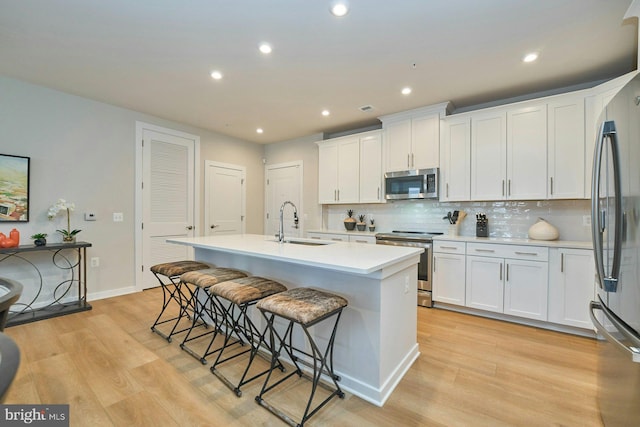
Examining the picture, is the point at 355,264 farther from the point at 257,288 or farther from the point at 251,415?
the point at 251,415

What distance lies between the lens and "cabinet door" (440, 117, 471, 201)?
355cm

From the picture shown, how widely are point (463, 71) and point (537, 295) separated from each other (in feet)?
8.02

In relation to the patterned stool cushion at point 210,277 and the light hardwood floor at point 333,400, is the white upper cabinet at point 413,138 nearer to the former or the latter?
the light hardwood floor at point 333,400

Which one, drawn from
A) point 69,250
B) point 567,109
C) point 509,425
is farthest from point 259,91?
point 509,425

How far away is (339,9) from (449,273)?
297 centimetres

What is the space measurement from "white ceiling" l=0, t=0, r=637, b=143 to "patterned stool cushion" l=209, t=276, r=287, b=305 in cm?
202

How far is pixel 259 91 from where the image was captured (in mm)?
3369

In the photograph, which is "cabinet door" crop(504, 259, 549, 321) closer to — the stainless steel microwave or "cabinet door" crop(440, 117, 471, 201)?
"cabinet door" crop(440, 117, 471, 201)

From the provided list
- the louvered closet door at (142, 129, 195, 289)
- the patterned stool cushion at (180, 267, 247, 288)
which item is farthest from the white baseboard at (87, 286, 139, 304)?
the patterned stool cushion at (180, 267, 247, 288)

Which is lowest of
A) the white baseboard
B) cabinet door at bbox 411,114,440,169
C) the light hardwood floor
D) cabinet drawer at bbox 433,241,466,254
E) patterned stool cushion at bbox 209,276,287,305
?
the light hardwood floor

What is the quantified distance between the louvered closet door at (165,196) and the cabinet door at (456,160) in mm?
3982

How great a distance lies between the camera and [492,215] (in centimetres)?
362

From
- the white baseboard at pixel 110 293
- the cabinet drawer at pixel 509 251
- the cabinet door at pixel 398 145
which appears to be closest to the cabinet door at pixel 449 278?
the cabinet drawer at pixel 509 251

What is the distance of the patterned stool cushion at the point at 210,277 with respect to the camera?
2.24 metres
